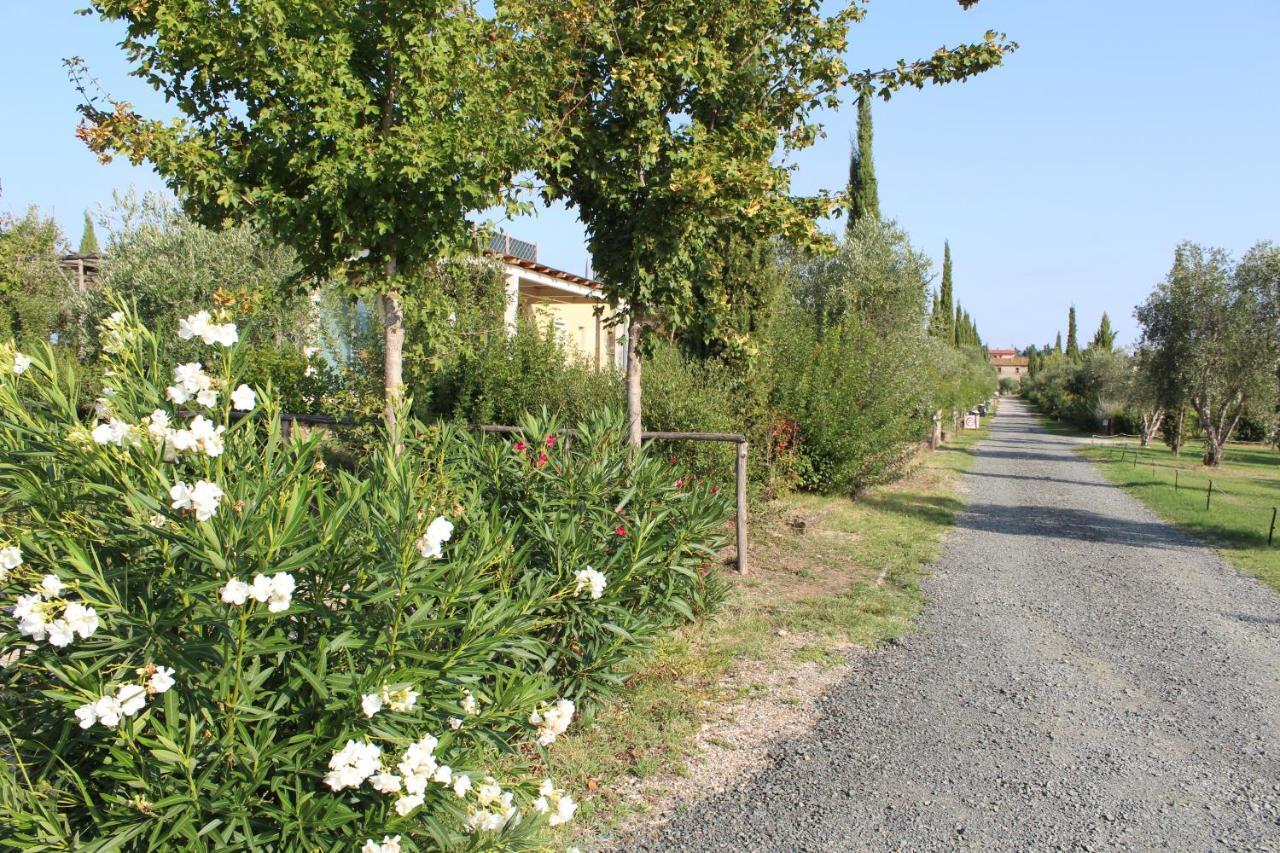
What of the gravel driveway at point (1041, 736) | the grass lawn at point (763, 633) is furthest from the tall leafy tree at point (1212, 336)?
the gravel driveway at point (1041, 736)

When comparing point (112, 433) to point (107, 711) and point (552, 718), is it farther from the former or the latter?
point (552, 718)

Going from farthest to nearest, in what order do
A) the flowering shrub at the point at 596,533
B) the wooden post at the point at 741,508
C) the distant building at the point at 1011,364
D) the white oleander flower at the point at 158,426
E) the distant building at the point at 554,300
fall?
the distant building at the point at 1011,364, the distant building at the point at 554,300, the wooden post at the point at 741,508, the flowering shrub at the point at 596,533, the white oleander flower at the point at 158,426

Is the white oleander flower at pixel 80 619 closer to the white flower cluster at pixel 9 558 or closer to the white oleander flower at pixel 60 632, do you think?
the white oleander flower at pixel 60 632

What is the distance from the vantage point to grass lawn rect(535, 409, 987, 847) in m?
3.90

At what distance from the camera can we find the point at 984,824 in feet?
11.8

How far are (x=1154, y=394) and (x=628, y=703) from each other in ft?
83.2

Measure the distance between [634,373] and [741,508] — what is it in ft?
5.93

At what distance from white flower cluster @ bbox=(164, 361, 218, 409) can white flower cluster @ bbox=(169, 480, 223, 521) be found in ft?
1.17

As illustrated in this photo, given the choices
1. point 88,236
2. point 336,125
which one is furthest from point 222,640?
point 88,236

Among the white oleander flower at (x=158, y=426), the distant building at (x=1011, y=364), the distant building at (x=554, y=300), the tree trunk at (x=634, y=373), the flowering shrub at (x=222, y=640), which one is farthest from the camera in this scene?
the distant building at (x=1011, y=364)

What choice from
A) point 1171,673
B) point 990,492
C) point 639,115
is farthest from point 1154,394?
point 639,115

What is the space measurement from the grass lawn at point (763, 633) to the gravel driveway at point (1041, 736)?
0.98ft

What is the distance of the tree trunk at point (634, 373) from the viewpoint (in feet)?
21.0

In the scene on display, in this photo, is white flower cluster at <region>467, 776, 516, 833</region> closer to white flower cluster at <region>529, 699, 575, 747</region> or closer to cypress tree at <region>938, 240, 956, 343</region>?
white flower cluster at <region>529, 699, 575, 747</region>
